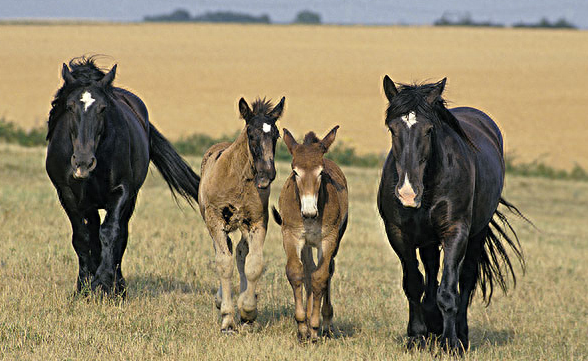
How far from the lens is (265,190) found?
269 inches

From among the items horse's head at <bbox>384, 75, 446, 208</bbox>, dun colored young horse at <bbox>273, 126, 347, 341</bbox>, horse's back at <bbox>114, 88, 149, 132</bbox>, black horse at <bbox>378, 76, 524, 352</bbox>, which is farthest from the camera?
horse's back at <bbox>114, 88, 149, 132</bbox>

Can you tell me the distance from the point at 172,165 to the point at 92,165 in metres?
2.87

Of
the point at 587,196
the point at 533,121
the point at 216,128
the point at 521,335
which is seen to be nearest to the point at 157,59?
the point at 216,128

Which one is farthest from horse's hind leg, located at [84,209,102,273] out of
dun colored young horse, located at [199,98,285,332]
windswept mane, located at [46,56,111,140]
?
dun colored young horse, located at [199,98,285,332]

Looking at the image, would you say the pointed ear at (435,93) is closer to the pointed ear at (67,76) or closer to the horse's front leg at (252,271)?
the horse's front leg at (252,271)

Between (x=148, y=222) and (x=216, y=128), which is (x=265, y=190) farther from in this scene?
(x=216, y=128)

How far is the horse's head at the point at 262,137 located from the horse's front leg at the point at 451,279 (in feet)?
5.07

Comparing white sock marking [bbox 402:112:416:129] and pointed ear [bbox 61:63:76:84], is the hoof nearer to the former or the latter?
white sock marking [bbox 402:112:416:129]

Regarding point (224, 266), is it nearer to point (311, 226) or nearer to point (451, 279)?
point (311, 226)

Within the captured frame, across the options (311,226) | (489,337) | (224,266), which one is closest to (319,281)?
(311,226)

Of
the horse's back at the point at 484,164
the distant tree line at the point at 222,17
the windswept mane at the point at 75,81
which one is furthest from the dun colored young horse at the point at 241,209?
the distant tree line at the point at 222,17

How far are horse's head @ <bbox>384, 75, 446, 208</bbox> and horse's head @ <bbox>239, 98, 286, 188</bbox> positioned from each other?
3.34 ft

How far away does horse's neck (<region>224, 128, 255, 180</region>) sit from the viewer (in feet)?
22.2

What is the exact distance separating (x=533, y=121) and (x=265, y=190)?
34.4 metres
